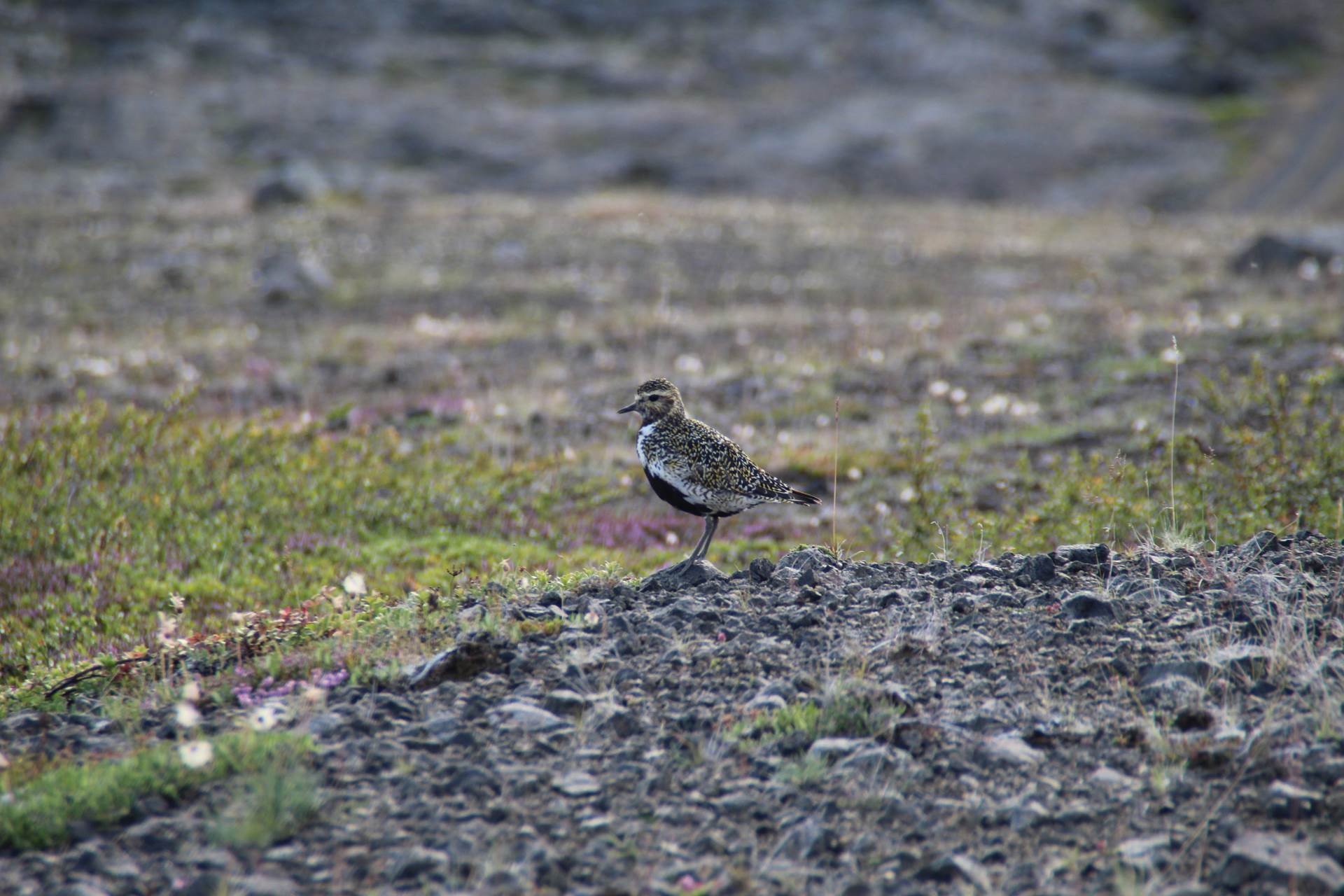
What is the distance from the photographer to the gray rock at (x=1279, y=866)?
14.4 ft

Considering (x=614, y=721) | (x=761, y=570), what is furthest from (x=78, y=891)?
(x=761, y=570)

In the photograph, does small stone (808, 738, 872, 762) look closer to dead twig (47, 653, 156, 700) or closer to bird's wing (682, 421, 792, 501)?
bird's wing (682, 421, 792, 501)

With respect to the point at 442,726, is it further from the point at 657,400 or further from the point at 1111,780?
the point at 657,400

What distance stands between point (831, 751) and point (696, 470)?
9.64 feet

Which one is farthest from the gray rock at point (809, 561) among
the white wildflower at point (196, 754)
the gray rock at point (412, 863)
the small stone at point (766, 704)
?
the white wildflower at point (196, 754)

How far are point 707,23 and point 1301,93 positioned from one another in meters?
48.4

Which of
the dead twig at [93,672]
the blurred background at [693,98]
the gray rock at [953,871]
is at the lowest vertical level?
the dead twig at [93,672]

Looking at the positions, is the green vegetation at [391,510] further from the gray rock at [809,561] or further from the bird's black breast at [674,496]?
the gray rock at [809,561]

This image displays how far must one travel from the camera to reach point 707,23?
9794cm

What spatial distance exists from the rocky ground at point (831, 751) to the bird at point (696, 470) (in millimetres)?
896

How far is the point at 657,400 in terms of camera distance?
856 cm

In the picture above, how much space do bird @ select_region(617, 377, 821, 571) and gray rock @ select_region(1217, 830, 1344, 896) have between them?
3848mm

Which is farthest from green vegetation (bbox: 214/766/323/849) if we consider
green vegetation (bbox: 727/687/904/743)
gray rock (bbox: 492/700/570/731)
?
green vegetation (bbox: 727/687/904/743)

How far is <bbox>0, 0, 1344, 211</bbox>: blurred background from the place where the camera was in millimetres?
63219
